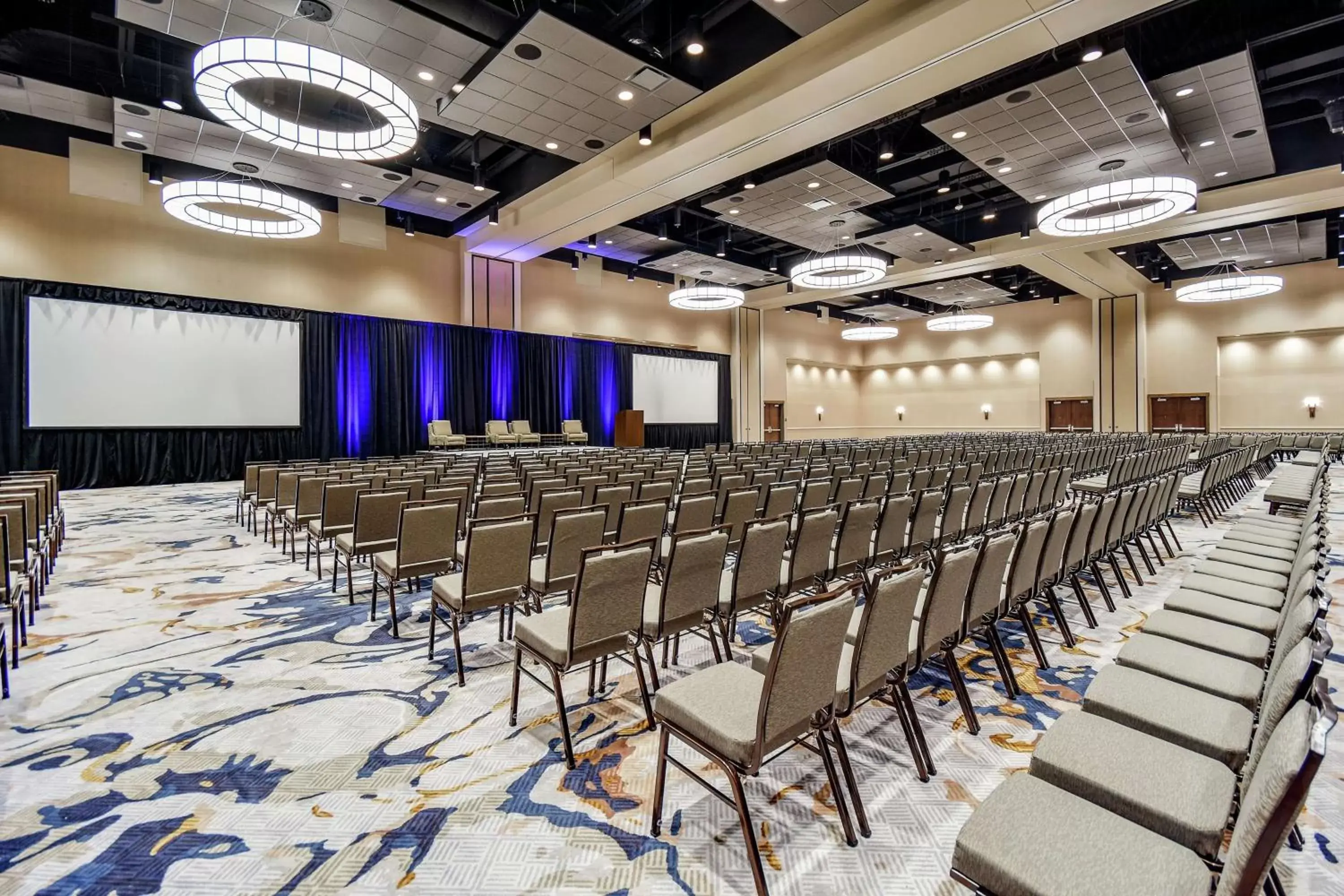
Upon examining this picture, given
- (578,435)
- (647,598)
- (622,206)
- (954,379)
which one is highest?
(622,206)

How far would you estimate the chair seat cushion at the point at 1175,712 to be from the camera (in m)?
1.82

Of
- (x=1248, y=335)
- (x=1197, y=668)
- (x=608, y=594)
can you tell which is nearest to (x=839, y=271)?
(x=1197, y=668)

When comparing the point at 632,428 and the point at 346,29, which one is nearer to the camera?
the point at 346,29

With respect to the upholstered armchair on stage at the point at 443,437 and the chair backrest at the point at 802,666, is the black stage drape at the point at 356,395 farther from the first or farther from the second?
the chair backrest at the point at 802,666

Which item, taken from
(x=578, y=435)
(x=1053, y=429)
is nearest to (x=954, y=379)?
(x=1053, y=429)

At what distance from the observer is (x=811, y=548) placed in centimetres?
372

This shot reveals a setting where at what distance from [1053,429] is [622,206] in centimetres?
1877

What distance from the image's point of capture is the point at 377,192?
478 inches

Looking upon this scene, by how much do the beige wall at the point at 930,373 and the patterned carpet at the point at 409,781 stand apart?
828 inches

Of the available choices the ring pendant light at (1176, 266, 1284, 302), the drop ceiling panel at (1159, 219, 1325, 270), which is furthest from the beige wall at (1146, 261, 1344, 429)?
the ring pendant light at (1176, 266, 1284, 302)

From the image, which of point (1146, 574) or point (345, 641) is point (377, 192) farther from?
point (1146, 574)

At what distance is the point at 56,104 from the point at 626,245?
10.5 meters

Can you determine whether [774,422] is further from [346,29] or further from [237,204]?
[346,29]

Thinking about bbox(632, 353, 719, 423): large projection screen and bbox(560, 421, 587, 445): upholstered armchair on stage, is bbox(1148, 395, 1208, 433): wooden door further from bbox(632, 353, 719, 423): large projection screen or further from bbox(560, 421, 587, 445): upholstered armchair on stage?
bbox(560, 421, 587, 445): upholstered armchair on stage
